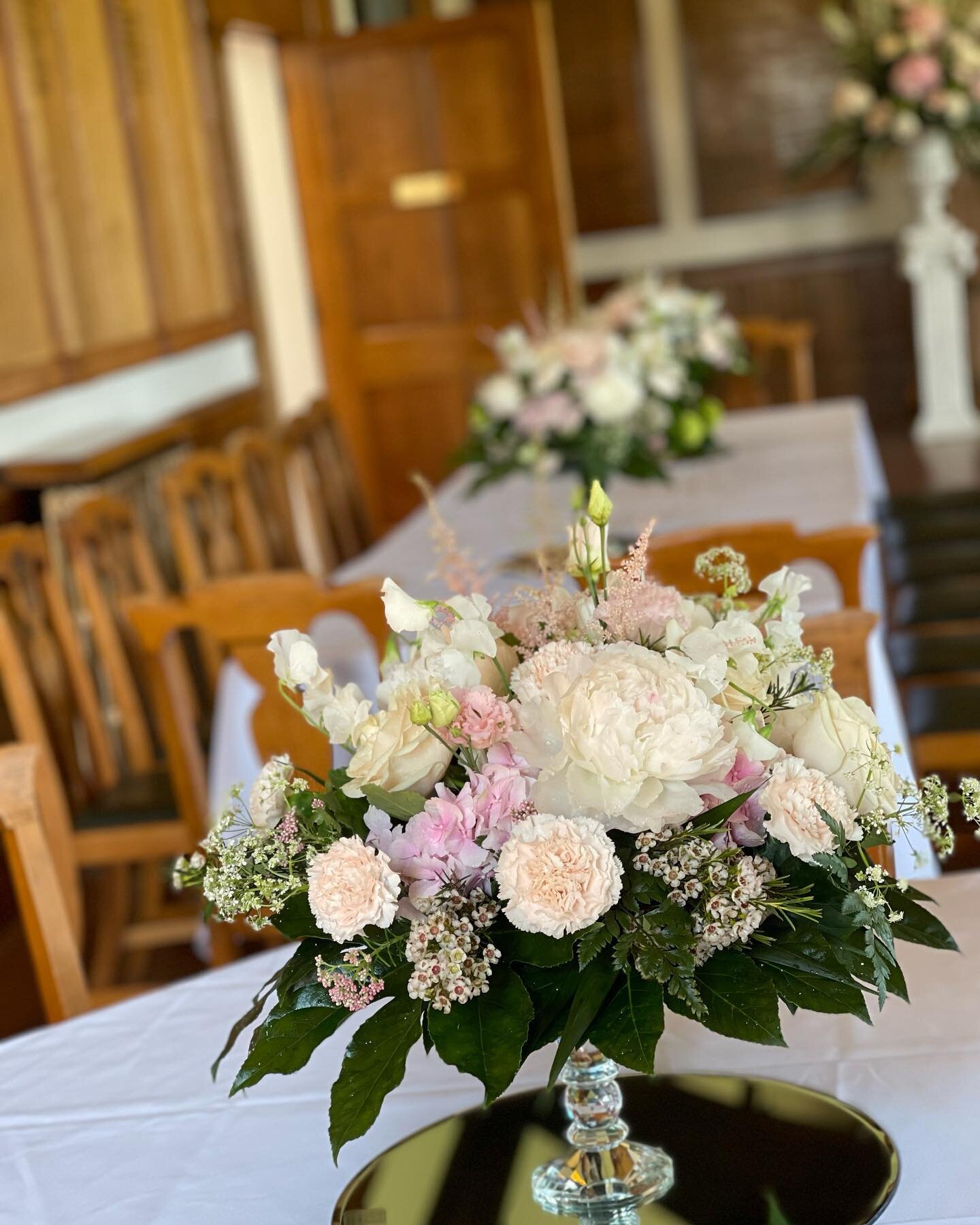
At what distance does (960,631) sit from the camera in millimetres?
4098

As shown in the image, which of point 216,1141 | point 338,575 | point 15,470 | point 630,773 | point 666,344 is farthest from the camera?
point 15,470

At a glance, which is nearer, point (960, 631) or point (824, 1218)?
point (824, 1218)

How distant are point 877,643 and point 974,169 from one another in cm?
564

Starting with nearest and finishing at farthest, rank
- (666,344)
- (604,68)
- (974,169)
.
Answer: (666,344) → (974,169) → (604,68)

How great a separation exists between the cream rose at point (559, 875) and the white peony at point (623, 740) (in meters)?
0.02

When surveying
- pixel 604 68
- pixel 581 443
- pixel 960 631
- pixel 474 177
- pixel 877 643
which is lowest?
pixel 960 631

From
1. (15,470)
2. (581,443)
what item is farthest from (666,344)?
(15,470)

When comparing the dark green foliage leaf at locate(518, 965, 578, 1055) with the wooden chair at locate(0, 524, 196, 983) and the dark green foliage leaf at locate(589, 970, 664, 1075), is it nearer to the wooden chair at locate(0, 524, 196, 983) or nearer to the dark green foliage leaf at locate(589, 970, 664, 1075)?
the dark green foliage leaf at locate(589, 970, 664, 1075)

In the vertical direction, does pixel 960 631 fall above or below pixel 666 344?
below

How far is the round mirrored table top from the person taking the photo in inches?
41.8

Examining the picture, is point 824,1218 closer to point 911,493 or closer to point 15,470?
point 15,470

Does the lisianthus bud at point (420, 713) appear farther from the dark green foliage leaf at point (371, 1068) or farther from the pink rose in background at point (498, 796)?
the dark green foliage leaf at point (371, 1068)

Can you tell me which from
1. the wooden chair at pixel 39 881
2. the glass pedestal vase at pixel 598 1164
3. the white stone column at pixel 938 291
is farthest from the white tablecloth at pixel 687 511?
the white stone column at pixel 938 291

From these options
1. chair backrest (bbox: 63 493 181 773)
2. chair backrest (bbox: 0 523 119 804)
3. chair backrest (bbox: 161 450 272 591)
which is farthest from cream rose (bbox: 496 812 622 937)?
chair backrest (bbox: 161 450 272 591)
